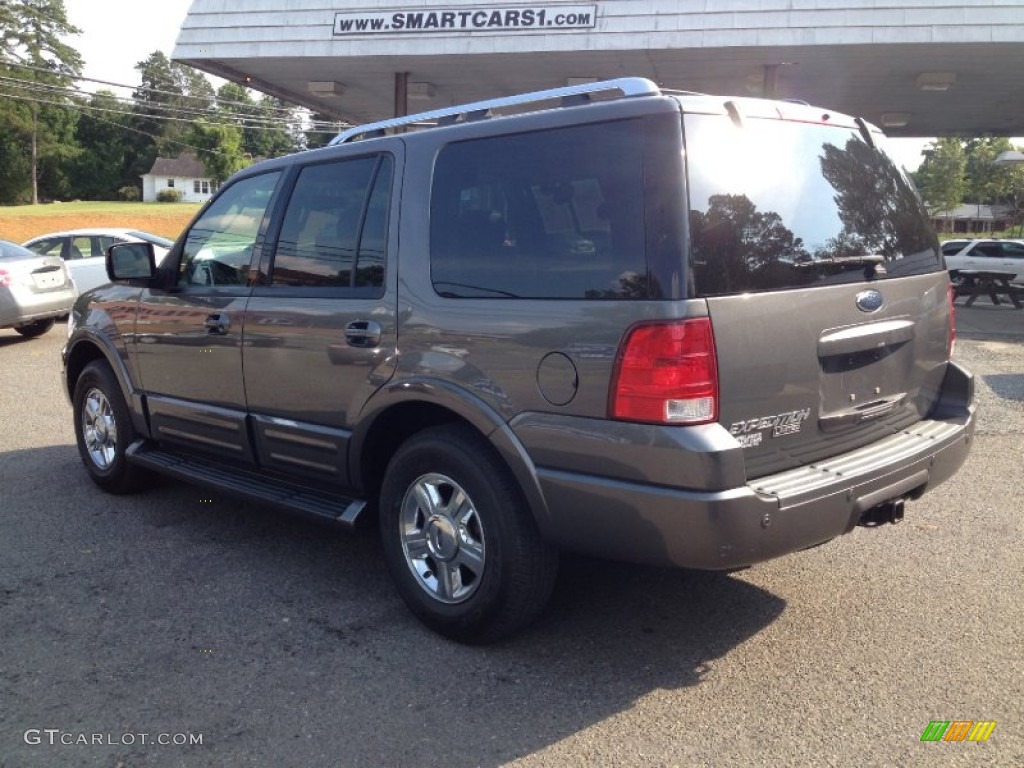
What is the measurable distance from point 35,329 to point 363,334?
442 inches

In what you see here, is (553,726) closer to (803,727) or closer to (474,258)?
(803,727)

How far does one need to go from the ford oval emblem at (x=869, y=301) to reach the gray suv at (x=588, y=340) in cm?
1

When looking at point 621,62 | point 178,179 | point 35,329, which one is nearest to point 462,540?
point 35,329

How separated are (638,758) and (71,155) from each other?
93008 millimetres

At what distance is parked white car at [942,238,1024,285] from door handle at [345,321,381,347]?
2170 centimetres

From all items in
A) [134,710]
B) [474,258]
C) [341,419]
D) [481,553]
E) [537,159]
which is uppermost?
[537,159]

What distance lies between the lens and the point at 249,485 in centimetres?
456

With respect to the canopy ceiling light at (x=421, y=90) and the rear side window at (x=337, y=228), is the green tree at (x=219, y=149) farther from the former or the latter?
the rear side window at (x=337, y=228)

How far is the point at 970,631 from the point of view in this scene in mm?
3805

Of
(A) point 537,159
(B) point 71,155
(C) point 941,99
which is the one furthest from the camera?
(B) point 71,155

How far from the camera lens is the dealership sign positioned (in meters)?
13.5

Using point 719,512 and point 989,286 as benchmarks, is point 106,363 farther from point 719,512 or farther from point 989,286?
point 989,286

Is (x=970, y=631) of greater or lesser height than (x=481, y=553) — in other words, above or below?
below

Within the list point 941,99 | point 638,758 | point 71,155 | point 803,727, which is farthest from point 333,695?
point 71,155
